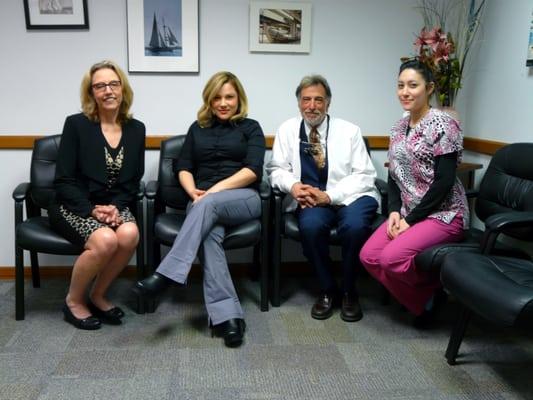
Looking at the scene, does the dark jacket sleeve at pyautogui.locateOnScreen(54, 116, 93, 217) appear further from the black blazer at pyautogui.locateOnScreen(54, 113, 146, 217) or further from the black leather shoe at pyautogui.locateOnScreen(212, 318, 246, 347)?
the black leather shoe at pyautogui.locateOnScreen(212, 318, 246, 347)

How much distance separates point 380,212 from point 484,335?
811 millimetres

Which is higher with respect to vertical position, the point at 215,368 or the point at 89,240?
the point at 89,240

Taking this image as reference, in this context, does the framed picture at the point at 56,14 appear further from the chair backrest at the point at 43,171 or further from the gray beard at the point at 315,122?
the gray beard at the point at 315,122

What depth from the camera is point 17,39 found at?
8.90 ft

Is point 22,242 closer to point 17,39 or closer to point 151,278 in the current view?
point 151,278

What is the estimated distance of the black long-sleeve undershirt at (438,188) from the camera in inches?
84.0

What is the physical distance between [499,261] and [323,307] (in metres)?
0.90

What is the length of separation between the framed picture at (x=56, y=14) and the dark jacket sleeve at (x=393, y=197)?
185 cm

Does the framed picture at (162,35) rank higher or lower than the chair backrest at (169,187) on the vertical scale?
higher

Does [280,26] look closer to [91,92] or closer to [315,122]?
[315,122]

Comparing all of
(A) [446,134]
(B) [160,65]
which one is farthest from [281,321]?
(B) [160,65]

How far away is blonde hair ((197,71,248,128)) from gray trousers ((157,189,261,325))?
1.48ft

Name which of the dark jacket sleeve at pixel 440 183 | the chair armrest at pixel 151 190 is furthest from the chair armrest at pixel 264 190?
the dark jacket sleeve at pixel 440 183

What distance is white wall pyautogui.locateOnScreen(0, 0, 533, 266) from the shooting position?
2723mm
